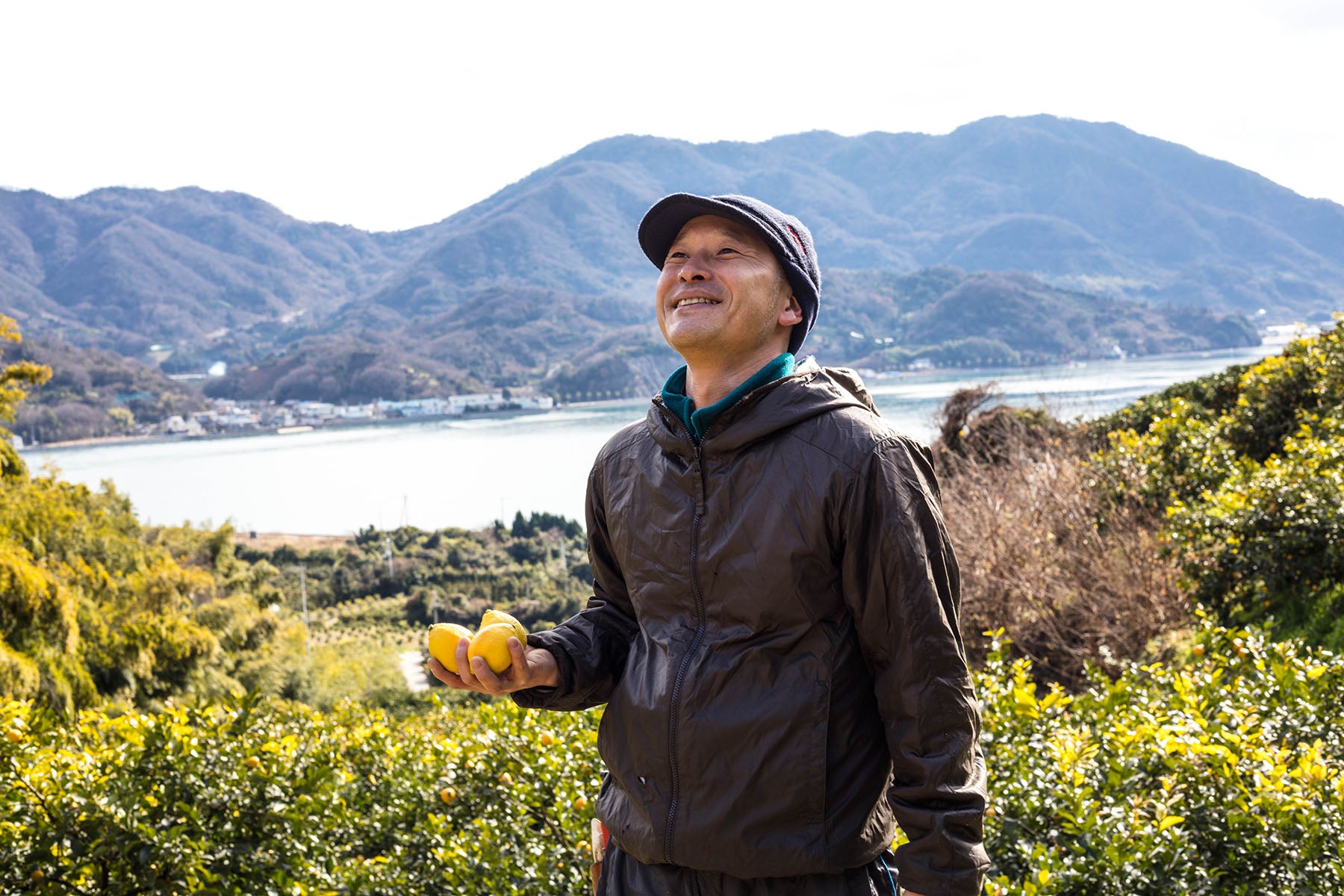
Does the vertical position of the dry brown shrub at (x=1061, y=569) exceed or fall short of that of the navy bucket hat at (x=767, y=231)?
it falls short

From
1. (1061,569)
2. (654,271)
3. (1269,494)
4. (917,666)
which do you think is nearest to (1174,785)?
(917,666)

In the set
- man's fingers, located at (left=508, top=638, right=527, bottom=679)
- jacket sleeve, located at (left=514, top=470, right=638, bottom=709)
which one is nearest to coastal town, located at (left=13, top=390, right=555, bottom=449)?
jacket sleeve, located at (left=514, top=470, right=638, bottom=709)

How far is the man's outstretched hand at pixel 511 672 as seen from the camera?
1.42 m

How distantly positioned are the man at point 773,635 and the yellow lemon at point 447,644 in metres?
0.02

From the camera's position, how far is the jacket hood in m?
1.33

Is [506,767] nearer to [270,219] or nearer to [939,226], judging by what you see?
[939,226]

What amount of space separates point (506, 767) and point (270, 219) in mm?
218476

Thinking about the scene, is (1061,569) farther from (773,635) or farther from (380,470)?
(380,470)

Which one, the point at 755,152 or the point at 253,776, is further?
the point at 755,152

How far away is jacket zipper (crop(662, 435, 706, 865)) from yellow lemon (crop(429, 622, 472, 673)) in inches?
14.8

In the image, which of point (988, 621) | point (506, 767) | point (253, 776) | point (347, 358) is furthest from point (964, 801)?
point (347, 358)

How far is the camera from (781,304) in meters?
1.48

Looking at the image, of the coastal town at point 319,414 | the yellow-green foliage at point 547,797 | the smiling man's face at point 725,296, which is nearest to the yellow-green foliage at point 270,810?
the yellow-green foliage at point 547,797

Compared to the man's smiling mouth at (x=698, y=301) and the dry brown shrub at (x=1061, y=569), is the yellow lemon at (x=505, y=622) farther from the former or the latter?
the dry brown shrub at (x=1061, y=569)
